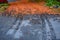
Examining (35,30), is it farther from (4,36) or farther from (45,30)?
(4,36)

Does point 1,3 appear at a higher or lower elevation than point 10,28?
lower

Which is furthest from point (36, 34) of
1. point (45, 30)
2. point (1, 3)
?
point (1, 3)

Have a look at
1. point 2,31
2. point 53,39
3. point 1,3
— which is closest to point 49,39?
point 53,39

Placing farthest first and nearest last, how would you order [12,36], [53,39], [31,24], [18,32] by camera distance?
1. [31,24]
2. [18,32]
3. [12,36]
4. [53,39]

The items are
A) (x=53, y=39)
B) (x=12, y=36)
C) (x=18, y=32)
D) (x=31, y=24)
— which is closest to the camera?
(x=53, y=39)

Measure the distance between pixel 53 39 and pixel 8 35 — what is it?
190 cm

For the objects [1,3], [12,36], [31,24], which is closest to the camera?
[12,36]

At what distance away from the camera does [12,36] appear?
7.09m

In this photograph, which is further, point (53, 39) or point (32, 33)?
point (32, 33)

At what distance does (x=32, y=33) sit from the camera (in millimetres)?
7523

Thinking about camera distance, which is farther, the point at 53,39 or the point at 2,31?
the point at 2,31

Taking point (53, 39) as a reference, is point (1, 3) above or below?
below

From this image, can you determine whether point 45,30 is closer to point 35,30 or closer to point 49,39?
point 35,30

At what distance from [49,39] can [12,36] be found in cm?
152
